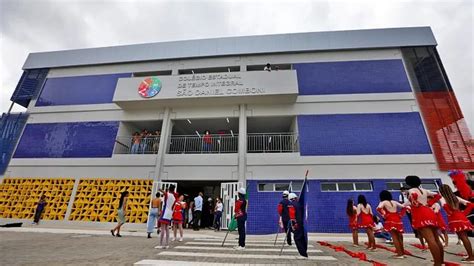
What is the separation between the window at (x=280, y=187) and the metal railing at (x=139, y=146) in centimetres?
602

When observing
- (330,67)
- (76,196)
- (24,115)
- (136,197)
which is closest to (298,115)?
(330,67)

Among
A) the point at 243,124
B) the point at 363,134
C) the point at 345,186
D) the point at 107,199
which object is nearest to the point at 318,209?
the point at 345,186

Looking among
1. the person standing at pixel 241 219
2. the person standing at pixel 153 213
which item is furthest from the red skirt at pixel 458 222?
the person standing at pixel 153 213

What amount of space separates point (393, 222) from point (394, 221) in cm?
3

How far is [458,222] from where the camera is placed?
4.80m

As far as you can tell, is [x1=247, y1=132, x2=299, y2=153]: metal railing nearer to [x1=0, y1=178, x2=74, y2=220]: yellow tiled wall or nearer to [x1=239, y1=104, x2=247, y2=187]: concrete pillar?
[x1=239, y1=104, x2=247, y2=187]: concrete pillar

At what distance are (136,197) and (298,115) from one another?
29.5 feet

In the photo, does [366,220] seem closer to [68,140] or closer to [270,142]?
[270,142]

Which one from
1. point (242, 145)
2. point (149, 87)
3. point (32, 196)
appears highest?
point (149, 87)

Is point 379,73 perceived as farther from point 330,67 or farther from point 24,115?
point 24,115

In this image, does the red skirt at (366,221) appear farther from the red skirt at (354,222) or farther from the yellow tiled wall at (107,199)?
the yellow tiled wall at (107,199)

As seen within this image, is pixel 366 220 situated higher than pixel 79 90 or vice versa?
pixel 79 90

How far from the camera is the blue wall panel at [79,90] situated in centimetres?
1430

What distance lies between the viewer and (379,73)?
12844 mm
